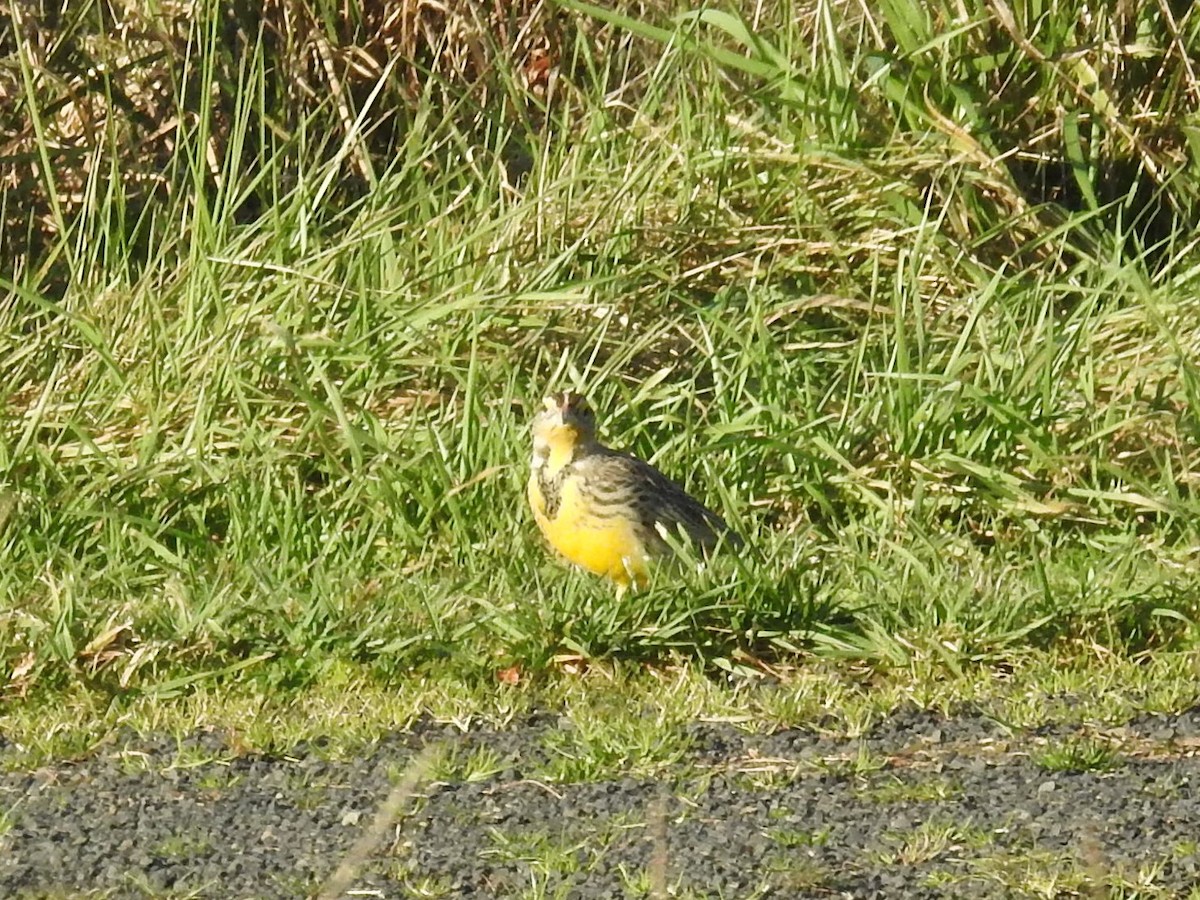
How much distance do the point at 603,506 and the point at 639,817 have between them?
1.53m

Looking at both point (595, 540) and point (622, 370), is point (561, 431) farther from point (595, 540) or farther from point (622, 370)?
point (622, 370)

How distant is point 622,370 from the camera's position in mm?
7684

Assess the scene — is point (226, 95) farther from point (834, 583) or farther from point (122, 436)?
point (834, 583)

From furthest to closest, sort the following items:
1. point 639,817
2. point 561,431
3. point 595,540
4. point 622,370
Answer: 1. point 622,370
2. point 561,431
3. point 595,540
4. point 639,817

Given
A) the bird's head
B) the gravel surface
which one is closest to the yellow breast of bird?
the bird's head

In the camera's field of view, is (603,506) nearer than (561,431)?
Yes

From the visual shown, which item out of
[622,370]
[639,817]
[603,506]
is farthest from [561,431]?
[639,817]

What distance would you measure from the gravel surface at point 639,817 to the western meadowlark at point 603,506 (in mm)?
761

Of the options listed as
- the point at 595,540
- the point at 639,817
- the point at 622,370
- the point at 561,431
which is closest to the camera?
the point at 639,817

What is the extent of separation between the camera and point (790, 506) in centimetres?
714

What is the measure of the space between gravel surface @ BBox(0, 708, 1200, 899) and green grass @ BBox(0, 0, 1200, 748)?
7.2 inches

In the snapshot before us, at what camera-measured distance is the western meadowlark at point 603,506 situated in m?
6.28

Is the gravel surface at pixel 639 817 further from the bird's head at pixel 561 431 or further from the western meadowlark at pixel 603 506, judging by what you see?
the bird's head at pixel 561 431

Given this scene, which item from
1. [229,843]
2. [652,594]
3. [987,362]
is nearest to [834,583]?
[652,594]
